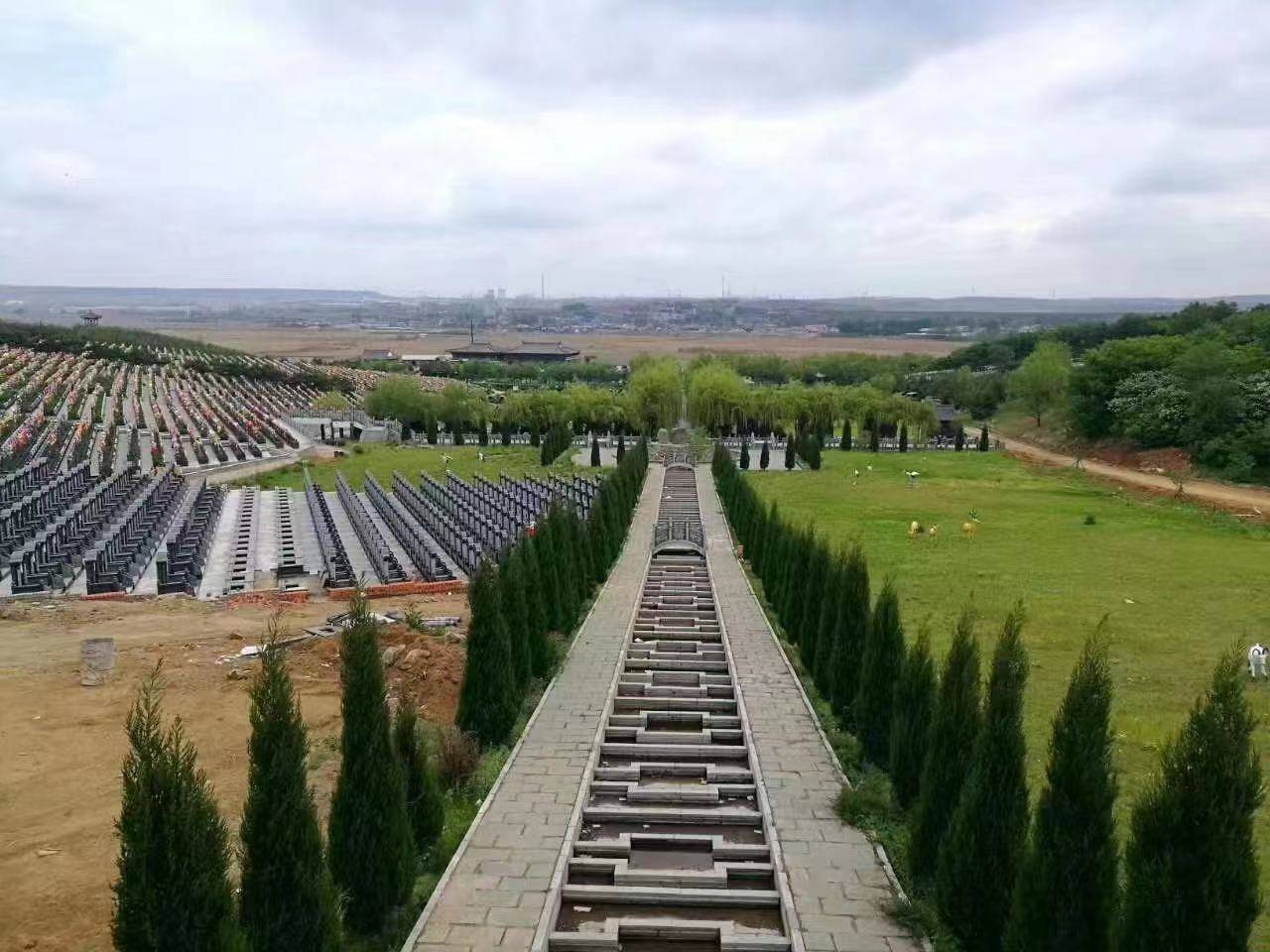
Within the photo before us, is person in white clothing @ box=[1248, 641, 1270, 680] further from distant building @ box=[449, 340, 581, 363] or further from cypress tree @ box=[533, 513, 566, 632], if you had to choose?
distant building @ box=[449, 340, 581, 363]

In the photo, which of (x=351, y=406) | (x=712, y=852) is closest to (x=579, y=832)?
(x=712, y=852)

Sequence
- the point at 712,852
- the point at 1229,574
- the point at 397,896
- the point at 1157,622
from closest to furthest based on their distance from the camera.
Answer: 1. the point at 397,896
2. the point at 712,852
3. the point at 1157,622
4. the point at 1229,574

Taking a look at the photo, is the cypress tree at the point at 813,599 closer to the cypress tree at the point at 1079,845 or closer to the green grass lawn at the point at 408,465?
the cypress tree at the point at 1079,845

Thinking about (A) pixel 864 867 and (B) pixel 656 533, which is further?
(B) pixel 656 533

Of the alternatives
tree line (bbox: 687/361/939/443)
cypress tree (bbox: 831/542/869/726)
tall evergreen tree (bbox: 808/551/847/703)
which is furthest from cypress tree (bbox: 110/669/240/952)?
tree line (bbox: 687/361/939/443)

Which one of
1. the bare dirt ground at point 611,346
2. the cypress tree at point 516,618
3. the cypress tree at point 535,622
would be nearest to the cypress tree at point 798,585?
Answer: the cypress tree at point 535,622

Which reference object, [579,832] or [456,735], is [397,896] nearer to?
[579,832]
